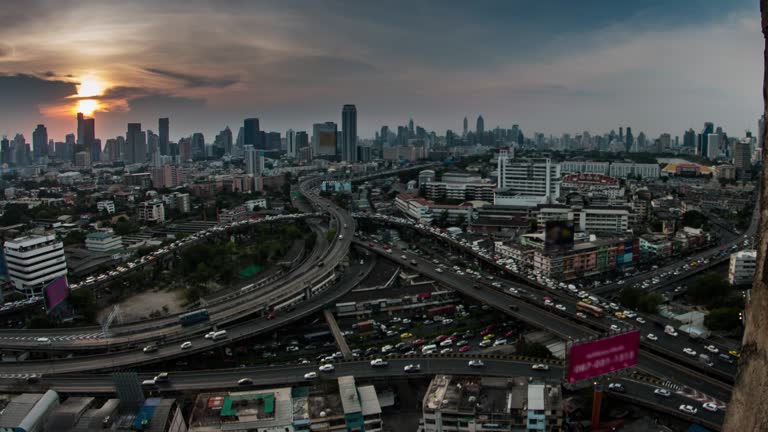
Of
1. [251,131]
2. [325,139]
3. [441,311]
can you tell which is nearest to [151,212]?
[441,311]

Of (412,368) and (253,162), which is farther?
(253,162)

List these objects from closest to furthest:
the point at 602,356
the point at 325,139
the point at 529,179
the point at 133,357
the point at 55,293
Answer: the point at 602,356
the point at 133,357
the point at 55,293
the point at 529,179
the point at 325,139

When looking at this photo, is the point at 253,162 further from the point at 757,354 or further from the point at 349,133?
the point at 757,354

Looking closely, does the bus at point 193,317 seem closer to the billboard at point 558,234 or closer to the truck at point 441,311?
the truck at point 441,311

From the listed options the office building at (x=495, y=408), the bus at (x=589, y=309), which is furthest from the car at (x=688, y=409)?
the bus at (x=589, y=309)

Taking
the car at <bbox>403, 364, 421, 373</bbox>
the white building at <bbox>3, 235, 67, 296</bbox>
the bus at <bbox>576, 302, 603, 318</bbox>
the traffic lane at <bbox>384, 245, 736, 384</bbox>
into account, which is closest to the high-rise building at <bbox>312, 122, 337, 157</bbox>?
the white building at <bbox>3, 235, 67, 296</bbox>

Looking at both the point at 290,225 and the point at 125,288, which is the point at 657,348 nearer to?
the point at 125,288

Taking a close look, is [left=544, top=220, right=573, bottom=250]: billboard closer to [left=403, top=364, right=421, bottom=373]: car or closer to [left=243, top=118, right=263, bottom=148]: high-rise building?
[left=403, top=364, right=421, bottom=373]: car
